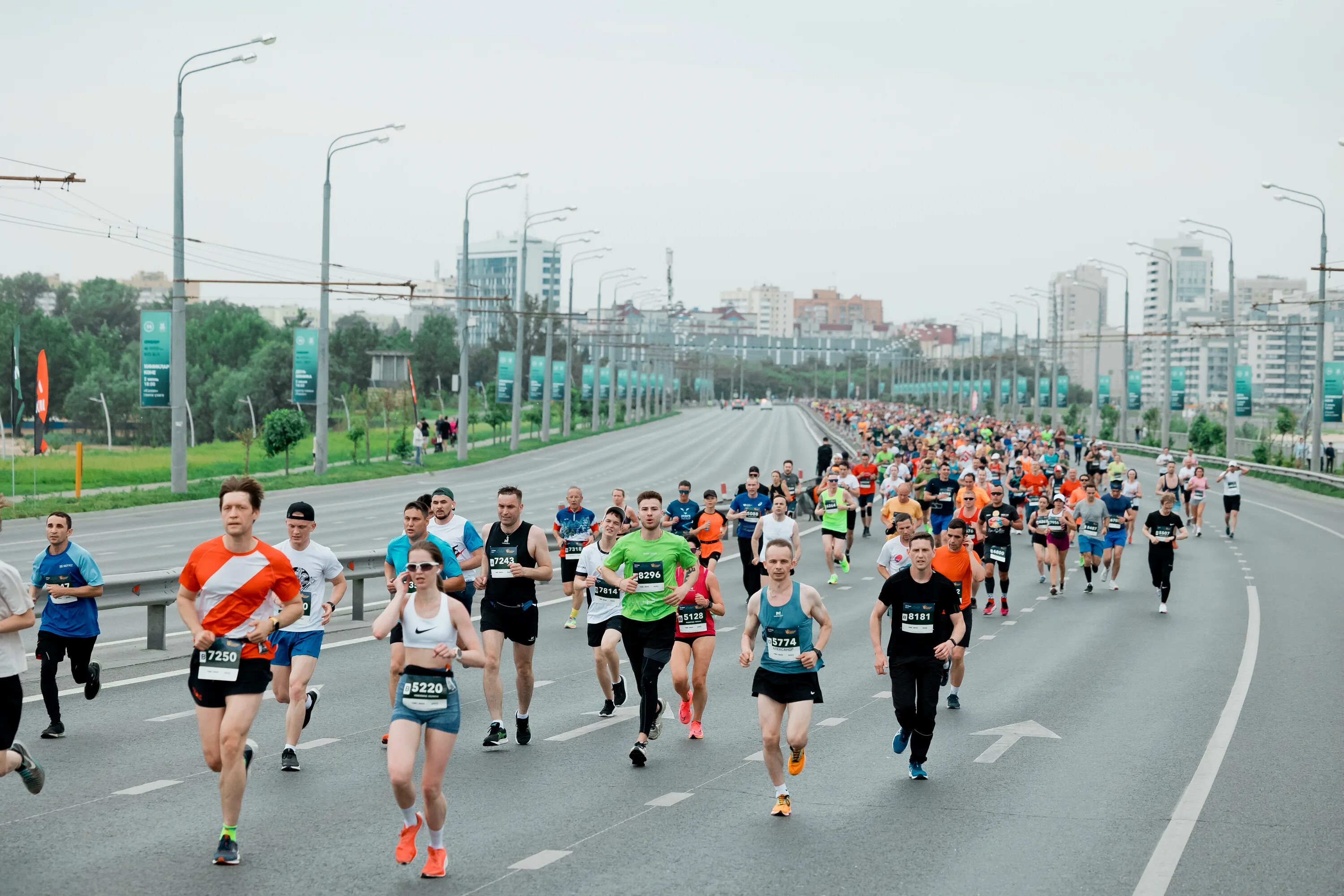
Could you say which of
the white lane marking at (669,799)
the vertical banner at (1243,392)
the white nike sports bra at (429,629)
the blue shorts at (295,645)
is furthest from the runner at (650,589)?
the vertical banner at (1243,392)

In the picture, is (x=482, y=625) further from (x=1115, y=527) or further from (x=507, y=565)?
(x=1115, y=527)

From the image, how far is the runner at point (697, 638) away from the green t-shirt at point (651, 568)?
13cm

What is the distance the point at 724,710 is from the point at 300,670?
13.3ft

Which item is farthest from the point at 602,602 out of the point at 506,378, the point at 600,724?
the point at 506,378

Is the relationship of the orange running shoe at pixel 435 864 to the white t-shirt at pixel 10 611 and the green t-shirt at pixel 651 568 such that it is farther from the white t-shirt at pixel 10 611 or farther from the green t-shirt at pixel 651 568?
the green t-shirt at pixel 651 568

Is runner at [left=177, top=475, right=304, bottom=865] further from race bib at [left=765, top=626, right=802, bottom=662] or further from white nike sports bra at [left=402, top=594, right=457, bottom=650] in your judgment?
race bib at [left=765, top=626, right=802, bottom=662]

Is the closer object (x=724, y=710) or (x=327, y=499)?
(x=724, y=710)

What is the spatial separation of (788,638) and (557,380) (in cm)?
6896

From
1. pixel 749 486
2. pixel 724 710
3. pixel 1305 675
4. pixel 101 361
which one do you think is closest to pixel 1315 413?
pixel 749 486

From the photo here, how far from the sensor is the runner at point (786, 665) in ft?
29.7

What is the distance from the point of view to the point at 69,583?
11.0 metres

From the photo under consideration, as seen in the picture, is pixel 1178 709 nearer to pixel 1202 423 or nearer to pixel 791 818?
pixel 791 818

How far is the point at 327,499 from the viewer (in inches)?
1670

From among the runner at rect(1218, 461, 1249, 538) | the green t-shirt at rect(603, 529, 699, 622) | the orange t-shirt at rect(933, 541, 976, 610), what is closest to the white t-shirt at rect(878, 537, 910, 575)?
the orange t-shirt at rect(933, 541, 976, 610)
